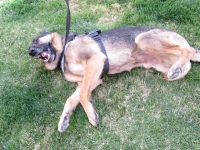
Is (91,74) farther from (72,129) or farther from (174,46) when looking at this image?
(174,46)

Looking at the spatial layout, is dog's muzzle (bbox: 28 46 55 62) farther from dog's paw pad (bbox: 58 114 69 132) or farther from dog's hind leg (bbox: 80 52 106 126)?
dog's paw pad (bbox: 58 114 69 132)

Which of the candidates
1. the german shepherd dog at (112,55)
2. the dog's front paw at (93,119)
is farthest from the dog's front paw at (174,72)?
the dog's front paw at (93,119)

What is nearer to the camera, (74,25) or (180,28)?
(180,28)

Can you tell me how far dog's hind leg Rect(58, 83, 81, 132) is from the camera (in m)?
4.22

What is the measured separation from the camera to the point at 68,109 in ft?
14.5

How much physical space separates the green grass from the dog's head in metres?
0.36

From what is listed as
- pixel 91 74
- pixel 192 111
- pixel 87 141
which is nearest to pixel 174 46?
pixel 192 111

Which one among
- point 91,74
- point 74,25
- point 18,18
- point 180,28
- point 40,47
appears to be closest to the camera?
point 91,74

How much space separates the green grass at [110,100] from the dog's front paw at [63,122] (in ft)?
0.28

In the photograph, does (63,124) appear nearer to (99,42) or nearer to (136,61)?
(99,42)

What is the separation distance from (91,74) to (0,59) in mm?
2221

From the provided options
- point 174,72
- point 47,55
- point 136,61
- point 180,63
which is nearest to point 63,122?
point 47,55

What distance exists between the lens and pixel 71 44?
4773 millimetres

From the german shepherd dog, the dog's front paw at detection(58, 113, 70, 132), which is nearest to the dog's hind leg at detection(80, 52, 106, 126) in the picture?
the german shepherd dog
